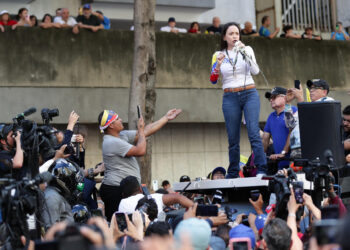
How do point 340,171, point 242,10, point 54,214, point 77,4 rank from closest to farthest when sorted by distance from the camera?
point 54,214
point 340,171
point 77,4
point 242,10

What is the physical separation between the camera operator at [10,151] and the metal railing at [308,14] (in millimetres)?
14656

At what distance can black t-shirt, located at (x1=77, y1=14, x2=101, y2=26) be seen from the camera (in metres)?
16.6

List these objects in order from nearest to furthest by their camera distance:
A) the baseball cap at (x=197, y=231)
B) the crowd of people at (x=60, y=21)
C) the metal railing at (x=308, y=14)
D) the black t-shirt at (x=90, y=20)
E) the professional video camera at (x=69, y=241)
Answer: the professional video camera at (x=69, y=241) → the baseball cap at (x=197, y=231) → the crowd of people at (x=60, y=21) → the black t-shirt at (x=90, y=20) → the metal railing at (x=308, y=14)

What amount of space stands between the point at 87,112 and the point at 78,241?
1346 centimetres

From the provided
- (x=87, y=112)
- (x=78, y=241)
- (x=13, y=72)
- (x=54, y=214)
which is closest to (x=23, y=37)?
(x=13, y=72)

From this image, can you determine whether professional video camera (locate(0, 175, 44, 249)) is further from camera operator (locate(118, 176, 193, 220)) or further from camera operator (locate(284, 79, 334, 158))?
camera operator (locate(284, 79, 334, 158))

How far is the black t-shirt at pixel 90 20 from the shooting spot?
16594 mm

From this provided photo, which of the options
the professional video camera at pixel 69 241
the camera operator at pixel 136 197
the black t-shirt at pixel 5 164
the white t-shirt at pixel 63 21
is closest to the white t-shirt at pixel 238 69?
the camera operator at pixel 136 197

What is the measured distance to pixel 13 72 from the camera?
1587 cm

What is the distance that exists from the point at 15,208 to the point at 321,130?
3.63 metres

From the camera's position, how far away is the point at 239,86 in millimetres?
9289

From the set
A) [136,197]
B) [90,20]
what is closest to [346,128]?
[136,197]

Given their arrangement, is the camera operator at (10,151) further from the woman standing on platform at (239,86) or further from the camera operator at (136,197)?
the woman standing on platform at (239,86)

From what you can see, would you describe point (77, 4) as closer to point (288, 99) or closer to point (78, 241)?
point (288, 99)
